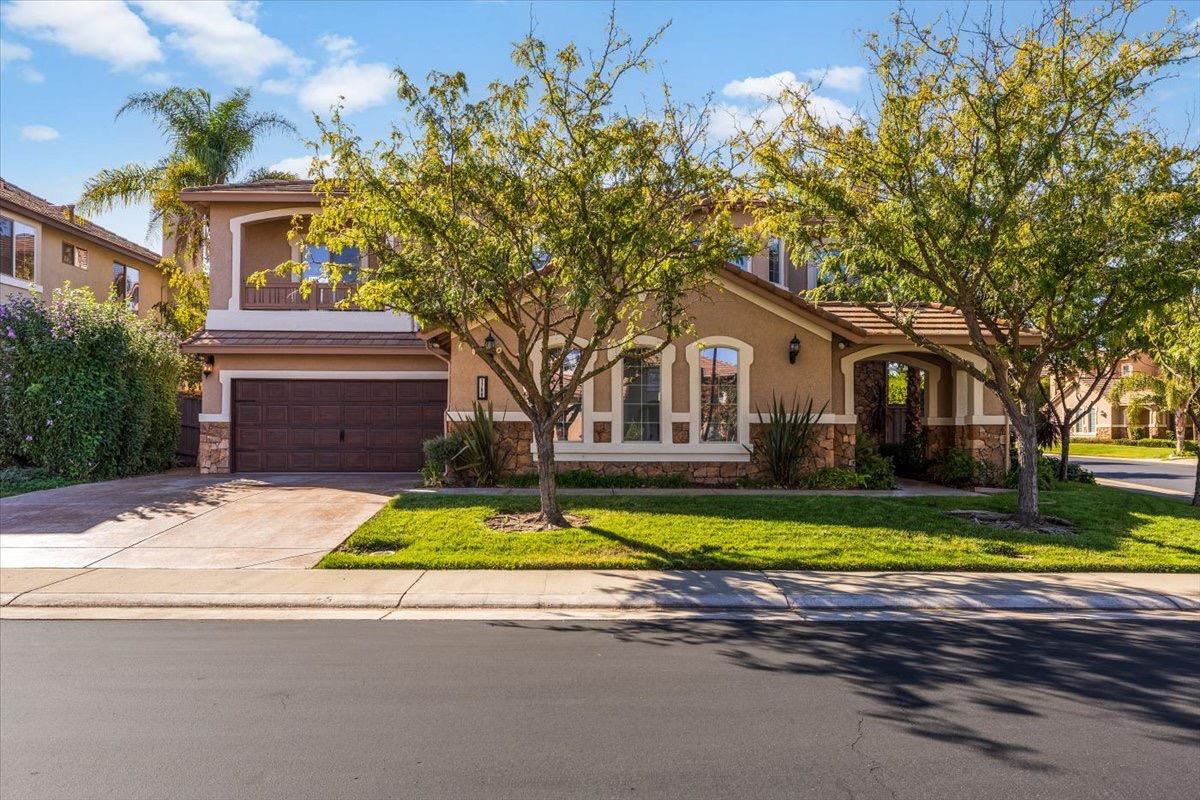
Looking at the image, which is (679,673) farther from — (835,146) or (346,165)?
(835,146)

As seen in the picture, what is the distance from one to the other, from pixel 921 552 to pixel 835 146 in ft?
19.4

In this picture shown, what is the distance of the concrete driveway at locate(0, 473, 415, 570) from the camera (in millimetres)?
9688

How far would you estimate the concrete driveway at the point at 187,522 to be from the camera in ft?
31.8

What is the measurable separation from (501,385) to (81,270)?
712 inches

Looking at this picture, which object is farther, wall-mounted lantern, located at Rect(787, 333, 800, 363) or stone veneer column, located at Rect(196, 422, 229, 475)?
stone veneer column, located at Rect(196, 422, 229, 475)

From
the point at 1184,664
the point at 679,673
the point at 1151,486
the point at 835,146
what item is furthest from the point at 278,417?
the point at 1151,486

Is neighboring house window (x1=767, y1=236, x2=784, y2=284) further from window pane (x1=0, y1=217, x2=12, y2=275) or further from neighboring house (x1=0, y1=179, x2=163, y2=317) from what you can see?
window pane (x1=0, y1=217, x2=12, y2=275)

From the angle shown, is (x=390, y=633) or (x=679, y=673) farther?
(x=390, y=633)

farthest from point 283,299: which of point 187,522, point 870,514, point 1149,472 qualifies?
point 1149,472

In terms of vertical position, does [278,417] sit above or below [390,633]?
above

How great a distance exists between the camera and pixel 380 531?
10.8 meters

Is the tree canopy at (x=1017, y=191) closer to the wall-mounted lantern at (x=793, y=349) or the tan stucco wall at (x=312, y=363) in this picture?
the wall-mounted lantern at (x=793, y=349)

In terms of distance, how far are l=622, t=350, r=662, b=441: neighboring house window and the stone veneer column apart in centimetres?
936

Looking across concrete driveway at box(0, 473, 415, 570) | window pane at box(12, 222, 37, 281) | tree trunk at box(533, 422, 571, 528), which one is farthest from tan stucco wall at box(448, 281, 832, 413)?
window pane at box(12, 222, 37, 281)
